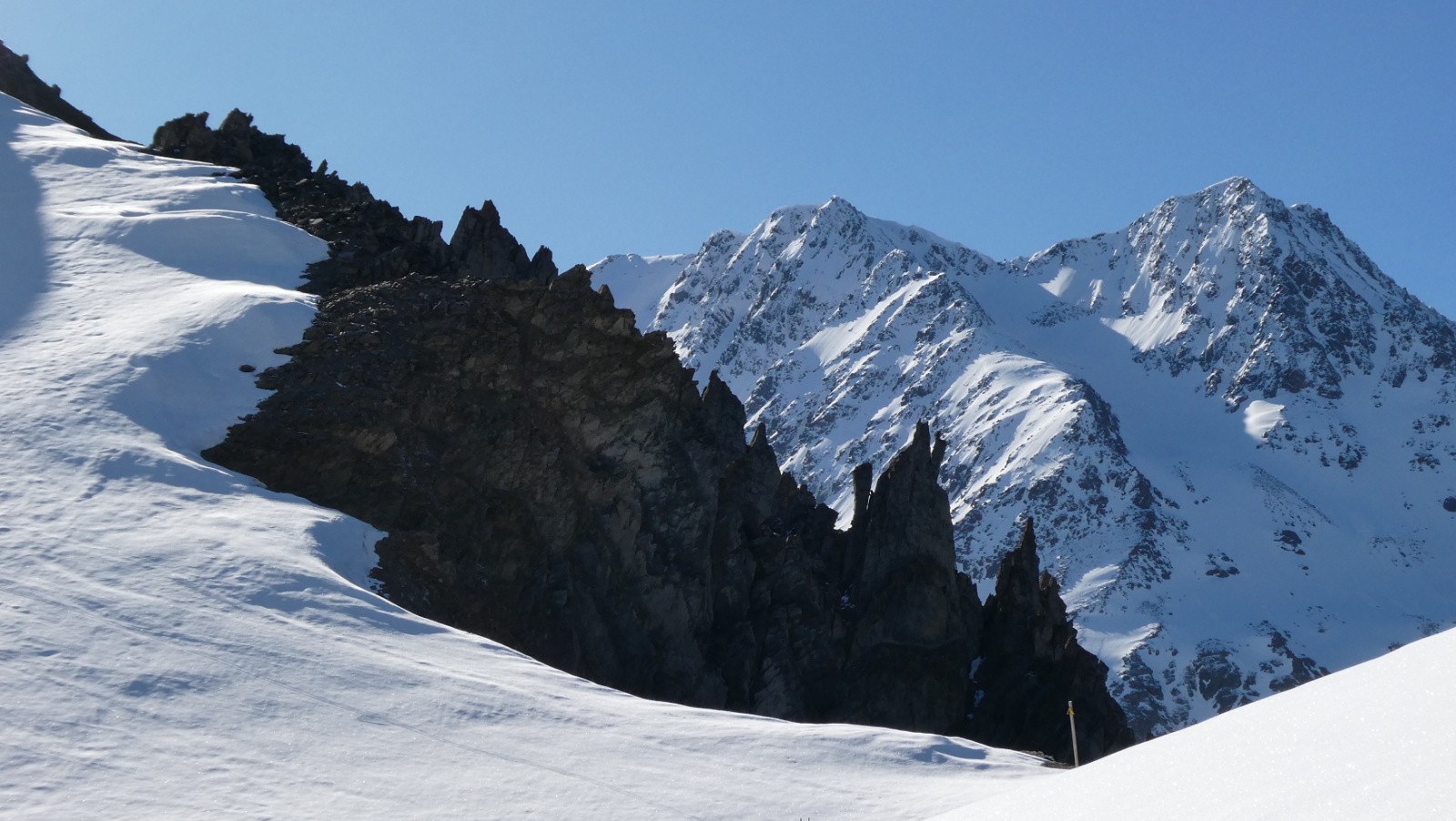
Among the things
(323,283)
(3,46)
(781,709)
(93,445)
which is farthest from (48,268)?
(3,46)

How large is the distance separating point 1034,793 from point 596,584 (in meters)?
26.9

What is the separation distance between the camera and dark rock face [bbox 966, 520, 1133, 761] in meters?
51.2

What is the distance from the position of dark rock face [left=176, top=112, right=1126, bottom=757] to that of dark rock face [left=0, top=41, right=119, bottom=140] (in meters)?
16.1

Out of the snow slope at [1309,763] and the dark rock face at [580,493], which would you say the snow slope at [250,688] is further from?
the snow slope at [1309,763]

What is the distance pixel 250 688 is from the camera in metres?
22.5

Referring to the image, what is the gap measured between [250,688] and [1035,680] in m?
36.1

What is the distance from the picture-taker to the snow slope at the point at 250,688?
19.9 m

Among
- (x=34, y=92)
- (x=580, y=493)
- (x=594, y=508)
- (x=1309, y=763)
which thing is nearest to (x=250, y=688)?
(x=1309, y=763)

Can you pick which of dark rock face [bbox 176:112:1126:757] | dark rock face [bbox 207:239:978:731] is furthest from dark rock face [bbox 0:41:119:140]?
dark rock face [bbox 207:239:978:731]

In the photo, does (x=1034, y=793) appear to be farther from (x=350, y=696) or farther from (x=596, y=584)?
(x=596, y=584)

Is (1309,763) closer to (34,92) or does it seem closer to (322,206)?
(322,206)

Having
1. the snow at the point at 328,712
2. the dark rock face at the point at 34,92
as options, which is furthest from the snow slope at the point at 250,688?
the dark rock face at the point at 34,92

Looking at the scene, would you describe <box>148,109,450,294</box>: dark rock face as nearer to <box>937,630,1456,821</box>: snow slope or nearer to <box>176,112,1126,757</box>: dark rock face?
<box>176,112,1126,757</box>: dark rock face

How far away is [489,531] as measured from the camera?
38.0m
